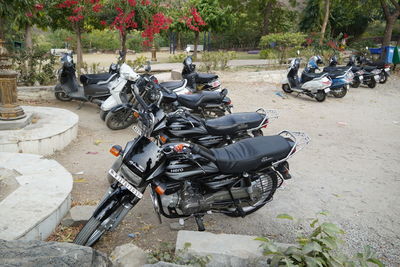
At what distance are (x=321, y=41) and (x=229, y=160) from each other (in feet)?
45.3

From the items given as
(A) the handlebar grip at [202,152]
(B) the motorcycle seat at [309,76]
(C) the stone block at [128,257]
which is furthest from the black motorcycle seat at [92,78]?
(B) the motorcycle seat at [309,76]

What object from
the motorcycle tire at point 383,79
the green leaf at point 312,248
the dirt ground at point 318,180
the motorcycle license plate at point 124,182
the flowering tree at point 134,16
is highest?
the flowering tree at point 134,16

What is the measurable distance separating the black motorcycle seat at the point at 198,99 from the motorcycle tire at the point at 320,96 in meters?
4.54

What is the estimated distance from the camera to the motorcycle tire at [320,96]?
369 inches

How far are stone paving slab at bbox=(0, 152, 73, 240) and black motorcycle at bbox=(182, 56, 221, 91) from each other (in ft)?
14.7

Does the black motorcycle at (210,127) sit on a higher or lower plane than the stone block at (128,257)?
higher

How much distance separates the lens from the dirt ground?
11.0 ft

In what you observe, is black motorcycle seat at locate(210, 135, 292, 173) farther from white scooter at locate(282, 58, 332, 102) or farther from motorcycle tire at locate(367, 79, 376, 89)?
motorcycle tire at locate(367, 79, 376, 89)

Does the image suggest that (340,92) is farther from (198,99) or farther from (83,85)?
(83,85)

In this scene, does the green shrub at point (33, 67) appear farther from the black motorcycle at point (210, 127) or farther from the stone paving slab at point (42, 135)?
the black motorcycle at point (210, 127)

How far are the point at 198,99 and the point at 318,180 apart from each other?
2.30 metres

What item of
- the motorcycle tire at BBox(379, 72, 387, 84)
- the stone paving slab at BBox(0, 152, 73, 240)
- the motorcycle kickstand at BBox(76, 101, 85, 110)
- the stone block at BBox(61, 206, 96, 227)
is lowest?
the stone block at BBox(61, 206, 96, 227)

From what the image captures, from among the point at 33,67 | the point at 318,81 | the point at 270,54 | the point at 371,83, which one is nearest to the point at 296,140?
the point at 318,81

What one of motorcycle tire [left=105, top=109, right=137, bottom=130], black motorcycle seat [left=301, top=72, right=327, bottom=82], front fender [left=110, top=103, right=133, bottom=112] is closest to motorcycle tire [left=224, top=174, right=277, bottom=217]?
front fender [left=110, top=103, right=133, bottom=112]
